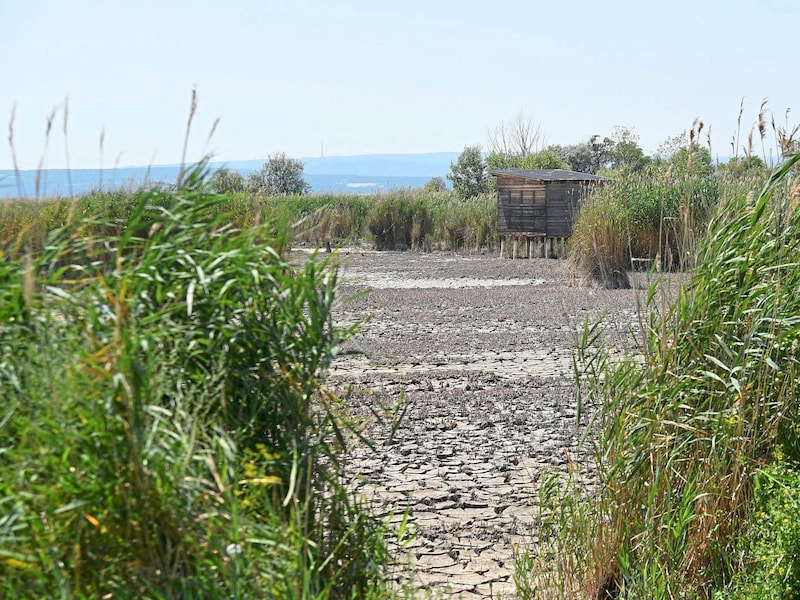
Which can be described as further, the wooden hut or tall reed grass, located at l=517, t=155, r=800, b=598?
the wooden hut

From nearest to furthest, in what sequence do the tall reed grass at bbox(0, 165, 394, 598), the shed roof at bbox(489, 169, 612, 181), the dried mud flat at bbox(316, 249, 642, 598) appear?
the tall reed grass at bbox(0, 165, 394, 598) → the dried mud flat at bbox(316, 249, 642, 598) → the shed roof at bbox(489, 169, 612, 181)

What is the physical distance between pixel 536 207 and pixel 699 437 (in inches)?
826

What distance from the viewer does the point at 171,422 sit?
234 centimetres

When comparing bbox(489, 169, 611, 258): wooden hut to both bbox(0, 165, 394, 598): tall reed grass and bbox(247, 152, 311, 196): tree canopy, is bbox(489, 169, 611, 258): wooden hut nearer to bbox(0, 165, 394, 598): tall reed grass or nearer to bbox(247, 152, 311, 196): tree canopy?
bbox(0, 165, 394, 598): tall reed grass

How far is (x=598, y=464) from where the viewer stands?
413cm

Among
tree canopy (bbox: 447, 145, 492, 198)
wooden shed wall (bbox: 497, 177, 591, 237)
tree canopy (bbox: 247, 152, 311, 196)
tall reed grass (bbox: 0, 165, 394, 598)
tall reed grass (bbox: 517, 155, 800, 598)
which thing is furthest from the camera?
tree canopy (bbox: 247, 152, 311, 196)

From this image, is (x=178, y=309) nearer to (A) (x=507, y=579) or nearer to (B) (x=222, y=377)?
(B) (x=222, y=377)

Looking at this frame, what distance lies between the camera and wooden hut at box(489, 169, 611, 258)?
80.1 ft

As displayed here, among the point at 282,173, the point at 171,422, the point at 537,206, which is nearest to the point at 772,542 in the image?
the point at 171,422

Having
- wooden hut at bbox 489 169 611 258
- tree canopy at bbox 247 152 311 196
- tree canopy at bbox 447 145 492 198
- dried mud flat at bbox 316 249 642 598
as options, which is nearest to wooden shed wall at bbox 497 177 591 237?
wooden hut at bbox 489 169 611 258

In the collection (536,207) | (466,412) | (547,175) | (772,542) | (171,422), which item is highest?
(547,175)

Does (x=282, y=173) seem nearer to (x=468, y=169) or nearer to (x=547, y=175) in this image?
(x=468, y=169)

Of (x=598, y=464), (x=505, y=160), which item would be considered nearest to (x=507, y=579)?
(x=598, y=464)

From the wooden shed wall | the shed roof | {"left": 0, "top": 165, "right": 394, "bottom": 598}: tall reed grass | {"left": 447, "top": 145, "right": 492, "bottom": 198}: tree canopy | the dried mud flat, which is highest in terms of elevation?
{"left": 447, "top": 145, "right": 492, "bottom": 198}: tree canopy
